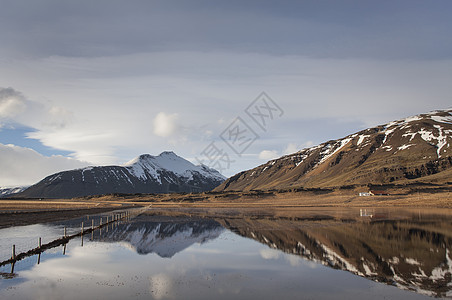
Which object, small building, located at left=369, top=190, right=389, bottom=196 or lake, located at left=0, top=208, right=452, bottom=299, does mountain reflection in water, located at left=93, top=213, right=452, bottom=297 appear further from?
small building, located at left=369, top=190, right=389, bottom=196

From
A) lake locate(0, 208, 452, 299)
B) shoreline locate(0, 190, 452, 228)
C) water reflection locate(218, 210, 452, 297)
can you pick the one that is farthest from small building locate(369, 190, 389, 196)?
lake locate(0, 208, 452, 299)

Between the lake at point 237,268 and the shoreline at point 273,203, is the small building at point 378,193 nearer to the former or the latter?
the shoreline at point 273,203

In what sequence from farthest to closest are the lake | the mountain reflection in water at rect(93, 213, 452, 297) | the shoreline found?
1. the shoreline
2. the mountain reflection in water at rect(93, 213, 452, 297)
3. the lake

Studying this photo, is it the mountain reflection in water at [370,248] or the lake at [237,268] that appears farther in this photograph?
the mountain reflection in water at [370,248]

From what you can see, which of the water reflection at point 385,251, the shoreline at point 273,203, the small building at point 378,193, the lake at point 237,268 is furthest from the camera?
the small building at point 378,193

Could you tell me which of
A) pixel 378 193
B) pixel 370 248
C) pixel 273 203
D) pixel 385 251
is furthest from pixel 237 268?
pixel 378 193

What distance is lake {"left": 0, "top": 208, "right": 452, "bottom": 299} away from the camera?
19672 mm

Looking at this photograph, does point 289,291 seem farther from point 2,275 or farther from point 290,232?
point 290,232

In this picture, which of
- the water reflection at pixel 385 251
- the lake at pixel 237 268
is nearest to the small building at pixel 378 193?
the water reflection at pixel 385 251

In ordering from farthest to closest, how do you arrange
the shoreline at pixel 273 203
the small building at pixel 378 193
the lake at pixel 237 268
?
1. the small building at pixel 378 193
2. the shoreline at pixel 273 203
3. the lake at pixel 237 268

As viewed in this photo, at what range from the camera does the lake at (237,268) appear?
19.7m

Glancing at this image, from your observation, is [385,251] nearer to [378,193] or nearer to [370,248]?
[370,248]

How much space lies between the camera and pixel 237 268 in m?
26.4

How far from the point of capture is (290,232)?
47250mm
